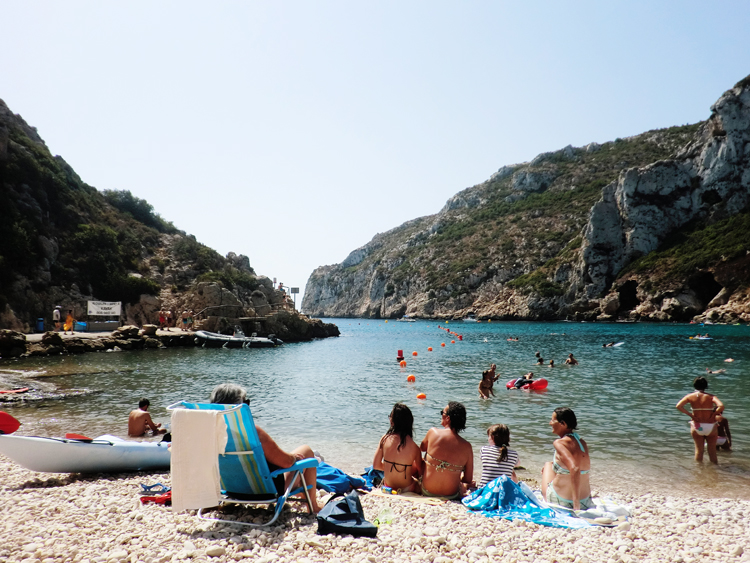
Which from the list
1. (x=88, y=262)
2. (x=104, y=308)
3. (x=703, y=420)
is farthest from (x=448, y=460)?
(x=88, y=262)

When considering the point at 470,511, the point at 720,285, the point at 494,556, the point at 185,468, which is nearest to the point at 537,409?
the point at 470,511

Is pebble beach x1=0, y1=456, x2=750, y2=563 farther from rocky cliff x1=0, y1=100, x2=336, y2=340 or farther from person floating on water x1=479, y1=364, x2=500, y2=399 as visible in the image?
rocky cliff x1=0, y1=100, x2=336, y2=340

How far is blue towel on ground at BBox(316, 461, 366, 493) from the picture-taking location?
5.01 m

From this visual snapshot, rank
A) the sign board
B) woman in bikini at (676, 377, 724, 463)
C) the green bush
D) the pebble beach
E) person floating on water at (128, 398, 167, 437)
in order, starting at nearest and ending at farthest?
A: 1. the pebble beach
2. woman in bikini at (676, 377, 724, 463)
3. person floating on water at (128, 398, 167, 437)
4. the sign board
5. the green bush

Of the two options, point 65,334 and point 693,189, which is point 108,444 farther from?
point 693,189

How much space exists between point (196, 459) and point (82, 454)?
Answer: 3393mm

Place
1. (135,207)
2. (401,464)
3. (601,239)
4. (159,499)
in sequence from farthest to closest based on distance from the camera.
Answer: (601,239)
(135,207)
(401,464)
(159,499)

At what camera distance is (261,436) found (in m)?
4.43

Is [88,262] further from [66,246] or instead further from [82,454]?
[82,454]

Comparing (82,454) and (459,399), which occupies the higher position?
(82,454)

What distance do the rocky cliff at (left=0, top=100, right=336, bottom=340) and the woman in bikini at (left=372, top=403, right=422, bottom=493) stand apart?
34810 millimetres

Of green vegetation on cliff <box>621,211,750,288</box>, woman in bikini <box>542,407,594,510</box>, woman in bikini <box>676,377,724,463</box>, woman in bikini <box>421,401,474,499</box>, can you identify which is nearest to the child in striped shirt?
woman in bikini <box>421,401,474,499</box>

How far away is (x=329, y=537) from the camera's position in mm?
3918

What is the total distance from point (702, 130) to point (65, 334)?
8294 cm
